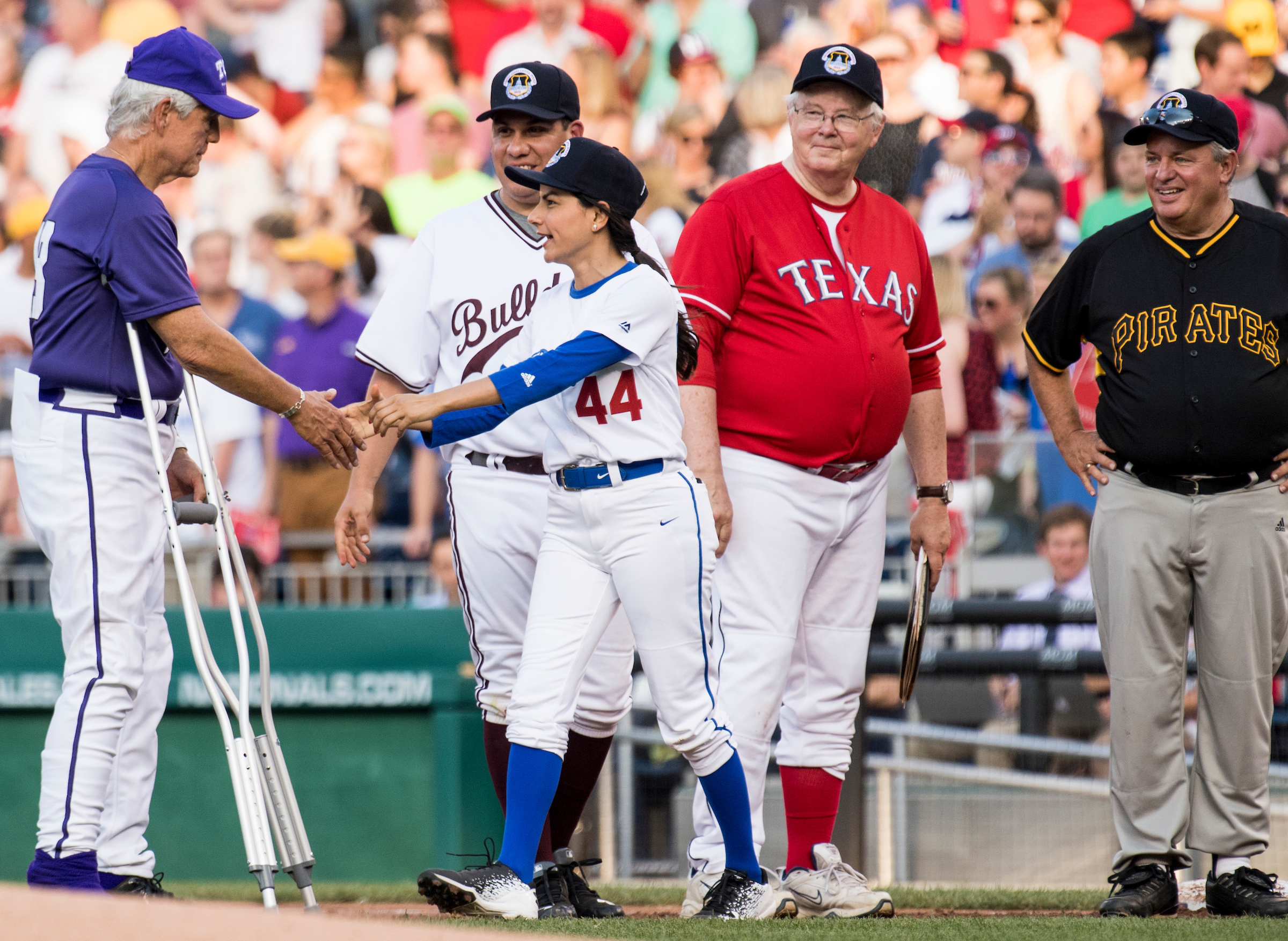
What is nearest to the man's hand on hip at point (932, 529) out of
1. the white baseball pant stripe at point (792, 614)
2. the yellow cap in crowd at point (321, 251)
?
the white baseball pant stripe at point (792, 614)

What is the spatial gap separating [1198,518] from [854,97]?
1.53 meters

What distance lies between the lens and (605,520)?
3.82 metres

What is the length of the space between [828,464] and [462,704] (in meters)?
2.84

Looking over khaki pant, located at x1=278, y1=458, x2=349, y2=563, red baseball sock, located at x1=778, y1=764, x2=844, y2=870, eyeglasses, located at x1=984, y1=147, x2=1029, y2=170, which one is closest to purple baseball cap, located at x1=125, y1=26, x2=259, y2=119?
red baseball sock, located at x1=778, y1=764, x2=844, y2=870

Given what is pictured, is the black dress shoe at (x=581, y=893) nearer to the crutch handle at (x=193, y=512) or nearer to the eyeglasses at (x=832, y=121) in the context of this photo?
the crutch handle at (x=193, y=512)

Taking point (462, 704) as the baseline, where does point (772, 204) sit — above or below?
above

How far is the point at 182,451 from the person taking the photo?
14.1 ft

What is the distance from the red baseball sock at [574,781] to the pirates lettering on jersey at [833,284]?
1438 millimetres

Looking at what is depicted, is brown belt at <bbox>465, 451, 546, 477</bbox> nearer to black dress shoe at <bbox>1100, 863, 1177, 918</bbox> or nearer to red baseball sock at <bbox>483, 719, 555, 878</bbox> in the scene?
red baseball sock at <bbox>483, 719, 555, 878</bbox>

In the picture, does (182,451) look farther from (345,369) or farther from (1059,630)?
(345,369)

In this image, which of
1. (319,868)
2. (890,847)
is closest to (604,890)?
(890,847)

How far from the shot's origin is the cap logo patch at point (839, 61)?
4.29 meters

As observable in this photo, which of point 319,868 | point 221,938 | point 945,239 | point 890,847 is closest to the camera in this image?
point 221,938

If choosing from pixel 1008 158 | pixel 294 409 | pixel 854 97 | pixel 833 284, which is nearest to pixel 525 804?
pixel 294 409
